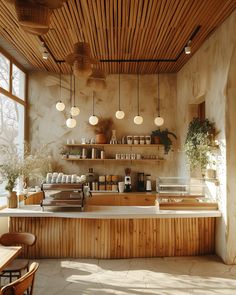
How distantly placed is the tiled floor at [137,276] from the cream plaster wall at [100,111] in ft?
10.7

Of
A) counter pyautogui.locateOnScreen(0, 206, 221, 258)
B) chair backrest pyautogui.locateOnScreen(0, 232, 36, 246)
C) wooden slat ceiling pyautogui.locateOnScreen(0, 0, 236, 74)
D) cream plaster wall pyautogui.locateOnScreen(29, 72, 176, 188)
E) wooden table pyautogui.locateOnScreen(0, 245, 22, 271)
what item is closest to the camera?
wooden table pyautogui.locateOnScreen(0, 245, 22, 271)

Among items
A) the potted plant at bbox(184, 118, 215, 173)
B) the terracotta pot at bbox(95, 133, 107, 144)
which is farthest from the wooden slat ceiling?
the terracotta pot at bbox(95, 133, 107, 144)

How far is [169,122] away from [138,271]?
4396mm

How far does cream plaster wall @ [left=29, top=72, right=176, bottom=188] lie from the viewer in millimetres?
7434

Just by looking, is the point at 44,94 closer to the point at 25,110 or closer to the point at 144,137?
the point at 25,110

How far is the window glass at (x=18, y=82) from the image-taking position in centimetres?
663

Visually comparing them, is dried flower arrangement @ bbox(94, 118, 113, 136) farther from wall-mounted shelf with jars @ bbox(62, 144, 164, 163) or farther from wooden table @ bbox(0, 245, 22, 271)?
wooden table @ bbox(0, 245, 22, 271)

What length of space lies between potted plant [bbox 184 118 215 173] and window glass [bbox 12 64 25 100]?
432 centimetres

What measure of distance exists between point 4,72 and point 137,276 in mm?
4980

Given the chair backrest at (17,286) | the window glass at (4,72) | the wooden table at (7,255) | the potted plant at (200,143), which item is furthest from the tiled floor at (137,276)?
the window glass at (4,72)

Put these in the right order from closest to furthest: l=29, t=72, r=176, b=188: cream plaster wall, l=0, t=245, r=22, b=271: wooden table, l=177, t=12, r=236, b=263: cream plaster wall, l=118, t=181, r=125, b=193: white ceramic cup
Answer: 1. l=0, t=245, r=22, b=271: wooden table
2. l=177, t=12, r=236, b=263: cream plaster wall
3. l=118, t=181, r=125, b=193: white ceramic cup
4. l=29, t=72, r=176, b=188: cream plaster wall

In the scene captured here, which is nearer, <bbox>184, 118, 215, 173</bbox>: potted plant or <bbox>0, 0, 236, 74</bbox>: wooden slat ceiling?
<bbox>0, 0, 236, 74</bbox>: wooden slat ceiling

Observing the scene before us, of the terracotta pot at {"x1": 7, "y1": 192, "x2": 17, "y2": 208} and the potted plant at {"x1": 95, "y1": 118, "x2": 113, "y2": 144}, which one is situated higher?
the potted plant at {"x1": 95, "y1": 118, "x2": 113, "y2": 144}

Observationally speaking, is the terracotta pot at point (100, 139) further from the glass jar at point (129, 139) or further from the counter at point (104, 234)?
the counter at point (104, 234)
